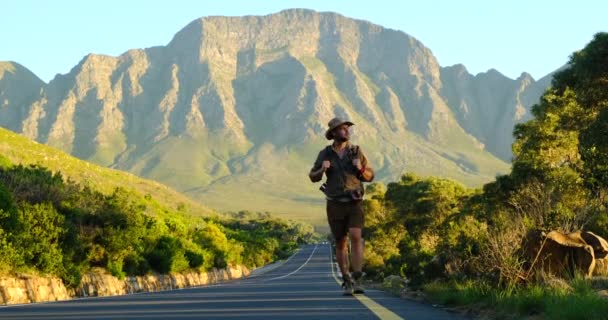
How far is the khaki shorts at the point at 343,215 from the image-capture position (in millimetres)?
13648

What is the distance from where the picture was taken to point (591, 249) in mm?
19359

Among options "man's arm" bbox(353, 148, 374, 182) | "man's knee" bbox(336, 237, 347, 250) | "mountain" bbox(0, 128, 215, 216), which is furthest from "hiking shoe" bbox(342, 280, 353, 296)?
"mountain" bbox(0, 128, 215, 216)

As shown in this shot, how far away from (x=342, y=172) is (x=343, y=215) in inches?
27.1

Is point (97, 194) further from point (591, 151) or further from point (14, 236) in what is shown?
point (591, 151)

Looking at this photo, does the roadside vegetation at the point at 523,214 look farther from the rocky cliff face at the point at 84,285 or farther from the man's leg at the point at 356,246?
the rocky cliff face at the point at 84,285

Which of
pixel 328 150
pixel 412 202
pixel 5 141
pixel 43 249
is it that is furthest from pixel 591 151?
pixel 5 141

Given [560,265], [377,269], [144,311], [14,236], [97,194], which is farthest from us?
[377,269]

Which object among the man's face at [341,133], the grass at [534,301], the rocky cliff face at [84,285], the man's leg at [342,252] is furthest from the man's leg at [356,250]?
the rocky cliff face at [84,285]

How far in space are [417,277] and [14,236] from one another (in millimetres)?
14596

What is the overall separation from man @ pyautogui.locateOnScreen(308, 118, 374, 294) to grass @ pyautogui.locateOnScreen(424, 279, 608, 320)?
229 cm

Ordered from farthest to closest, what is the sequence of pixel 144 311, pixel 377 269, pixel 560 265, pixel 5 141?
pixel 5 141 < pixel 377 269 < pixel 560 265 < pixel 144 311

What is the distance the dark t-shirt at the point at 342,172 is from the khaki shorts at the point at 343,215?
0.16 m

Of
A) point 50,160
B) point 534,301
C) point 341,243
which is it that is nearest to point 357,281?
point 341,243

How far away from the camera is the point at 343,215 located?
13688 millimetres
